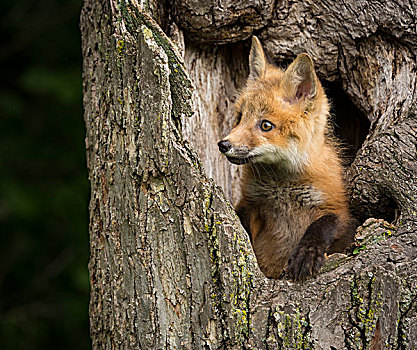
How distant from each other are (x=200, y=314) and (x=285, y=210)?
1.47 m

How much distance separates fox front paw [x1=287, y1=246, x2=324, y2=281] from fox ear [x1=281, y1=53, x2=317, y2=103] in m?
1.32

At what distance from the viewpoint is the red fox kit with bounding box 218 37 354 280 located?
399 cm

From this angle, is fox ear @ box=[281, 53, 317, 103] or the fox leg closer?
the fox leg

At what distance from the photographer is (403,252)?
10.6 feet

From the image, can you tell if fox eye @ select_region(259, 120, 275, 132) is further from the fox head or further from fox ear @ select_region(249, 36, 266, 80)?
fox ear @ select_region(249, 36, 266, 80)

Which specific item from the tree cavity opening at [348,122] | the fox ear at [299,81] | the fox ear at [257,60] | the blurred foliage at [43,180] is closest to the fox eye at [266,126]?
the fox ear at [299,81]

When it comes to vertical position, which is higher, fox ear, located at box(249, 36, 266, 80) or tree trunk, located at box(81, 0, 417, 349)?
fox ear, located at box(249, 36, 266, 80)

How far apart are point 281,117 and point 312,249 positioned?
1.13m

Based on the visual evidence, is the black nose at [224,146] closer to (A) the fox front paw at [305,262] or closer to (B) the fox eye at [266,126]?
(B) the fox eye at [266,126]

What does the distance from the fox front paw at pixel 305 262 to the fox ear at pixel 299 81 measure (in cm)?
132

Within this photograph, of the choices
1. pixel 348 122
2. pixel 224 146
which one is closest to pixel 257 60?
pixel 224 146

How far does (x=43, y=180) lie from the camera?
714cm

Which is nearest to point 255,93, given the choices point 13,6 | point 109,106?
point 109,106

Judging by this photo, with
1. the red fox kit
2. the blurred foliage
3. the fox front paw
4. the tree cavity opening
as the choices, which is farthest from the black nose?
the blurred foliage
